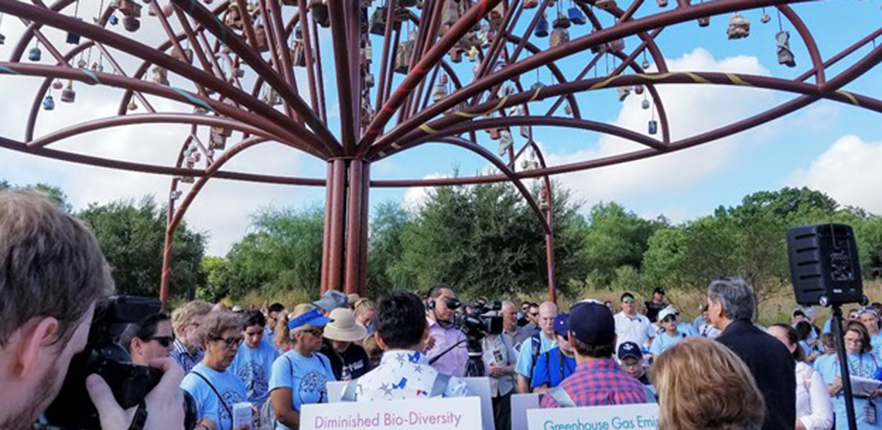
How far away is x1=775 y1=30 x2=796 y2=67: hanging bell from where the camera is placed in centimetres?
1144

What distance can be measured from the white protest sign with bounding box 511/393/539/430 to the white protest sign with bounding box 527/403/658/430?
0.42 m

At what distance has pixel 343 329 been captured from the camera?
5.30m

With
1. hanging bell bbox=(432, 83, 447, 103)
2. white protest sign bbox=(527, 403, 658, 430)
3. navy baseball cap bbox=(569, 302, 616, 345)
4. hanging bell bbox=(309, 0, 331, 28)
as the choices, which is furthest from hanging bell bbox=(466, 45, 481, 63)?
white protest sign bbox=(527, 403, 658, 430)

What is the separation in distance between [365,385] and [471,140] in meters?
14.6

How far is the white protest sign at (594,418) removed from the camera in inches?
123

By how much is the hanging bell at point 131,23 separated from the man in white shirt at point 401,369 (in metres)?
9.81

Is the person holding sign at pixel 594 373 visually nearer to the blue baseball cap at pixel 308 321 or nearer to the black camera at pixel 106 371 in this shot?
the blue baseball cap at pixel 308 321

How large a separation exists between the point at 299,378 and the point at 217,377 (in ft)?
1.92

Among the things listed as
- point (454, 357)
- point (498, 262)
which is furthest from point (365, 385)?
point (498, 262)

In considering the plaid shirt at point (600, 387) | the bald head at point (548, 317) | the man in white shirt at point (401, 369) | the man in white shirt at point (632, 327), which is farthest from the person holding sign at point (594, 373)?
the man in white shirt at point (632, 327)

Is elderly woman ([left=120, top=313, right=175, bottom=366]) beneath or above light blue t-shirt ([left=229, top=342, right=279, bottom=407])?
above

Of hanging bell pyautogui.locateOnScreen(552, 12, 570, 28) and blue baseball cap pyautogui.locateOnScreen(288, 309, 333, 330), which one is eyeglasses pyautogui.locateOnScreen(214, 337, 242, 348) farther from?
hanging bell pyautogui.locateOnScreen(552, 12, 570, 28)

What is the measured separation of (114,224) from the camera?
38.5 meters

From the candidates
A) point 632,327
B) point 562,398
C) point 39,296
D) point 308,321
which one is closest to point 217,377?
point 308,321
